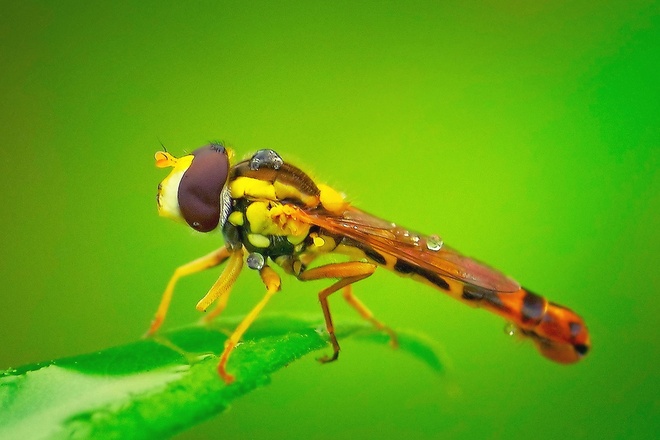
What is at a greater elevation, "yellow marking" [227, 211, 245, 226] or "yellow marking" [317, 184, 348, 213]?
"yellow marking" [317, 184, 348, 213]

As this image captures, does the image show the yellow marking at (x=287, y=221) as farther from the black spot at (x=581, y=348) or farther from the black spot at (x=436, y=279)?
the black spot at (x=581, y=348)

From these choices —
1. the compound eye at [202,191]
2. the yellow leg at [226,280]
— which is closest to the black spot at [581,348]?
the yellow leg at [226,280]

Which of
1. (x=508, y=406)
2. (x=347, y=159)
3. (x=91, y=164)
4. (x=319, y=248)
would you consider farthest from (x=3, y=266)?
(x=508, y=406)

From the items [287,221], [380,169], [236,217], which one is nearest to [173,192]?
[236,217]

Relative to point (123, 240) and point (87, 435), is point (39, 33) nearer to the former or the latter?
point (123, 240)

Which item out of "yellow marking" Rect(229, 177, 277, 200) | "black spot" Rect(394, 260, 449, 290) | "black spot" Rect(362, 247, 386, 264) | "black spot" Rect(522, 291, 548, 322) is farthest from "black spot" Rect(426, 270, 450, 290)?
"yellow marking" Rect(229, 177, 277, 200)

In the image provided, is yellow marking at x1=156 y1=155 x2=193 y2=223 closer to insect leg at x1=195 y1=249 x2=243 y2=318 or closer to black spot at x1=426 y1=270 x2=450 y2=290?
insect leg at x1=195 y1=249 x2=243 y2=318
